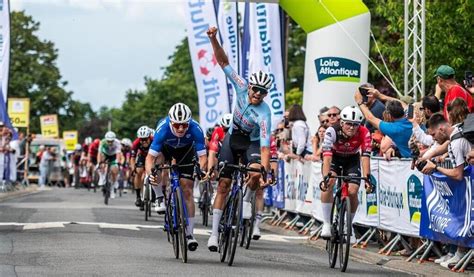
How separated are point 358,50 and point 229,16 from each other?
920 centimetres

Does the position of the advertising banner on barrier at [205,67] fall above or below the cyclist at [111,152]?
above

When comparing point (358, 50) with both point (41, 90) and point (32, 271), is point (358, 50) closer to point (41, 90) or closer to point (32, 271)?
point (32, 271)

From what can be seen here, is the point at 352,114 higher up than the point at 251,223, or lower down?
→ higher up

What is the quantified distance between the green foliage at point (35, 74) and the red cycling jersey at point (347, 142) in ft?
334

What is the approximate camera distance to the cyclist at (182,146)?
15.1 meters

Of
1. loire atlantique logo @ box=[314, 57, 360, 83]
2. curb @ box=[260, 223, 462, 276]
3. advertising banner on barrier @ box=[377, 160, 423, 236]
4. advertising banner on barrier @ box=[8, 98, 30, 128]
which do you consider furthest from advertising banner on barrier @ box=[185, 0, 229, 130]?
advertising banner on barrier @ box=[8, 98, 30, 128]

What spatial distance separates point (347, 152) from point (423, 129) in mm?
2170

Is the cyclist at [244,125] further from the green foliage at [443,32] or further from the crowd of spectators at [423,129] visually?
the green foliage at [443,32]

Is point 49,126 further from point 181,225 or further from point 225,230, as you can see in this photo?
point 225,230

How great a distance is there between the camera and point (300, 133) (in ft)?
73.3

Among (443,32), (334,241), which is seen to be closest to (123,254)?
(334,241)

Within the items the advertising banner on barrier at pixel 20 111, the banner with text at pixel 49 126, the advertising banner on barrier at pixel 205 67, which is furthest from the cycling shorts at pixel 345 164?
the banner with text at pixel 49 126

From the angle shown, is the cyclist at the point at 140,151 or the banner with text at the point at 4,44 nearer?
the cyclist at the point at 140,151

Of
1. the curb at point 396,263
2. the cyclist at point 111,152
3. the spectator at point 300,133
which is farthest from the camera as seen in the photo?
the cyclist at point 111,152
